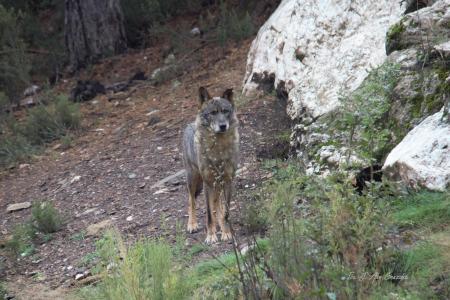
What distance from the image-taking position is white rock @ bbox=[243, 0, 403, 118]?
31.9ft

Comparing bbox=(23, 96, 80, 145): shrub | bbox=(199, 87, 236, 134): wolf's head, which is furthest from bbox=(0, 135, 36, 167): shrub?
bbox=(199, 87, 236, 134): wolf's head

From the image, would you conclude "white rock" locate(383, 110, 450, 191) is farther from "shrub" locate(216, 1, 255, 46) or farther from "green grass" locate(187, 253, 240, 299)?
"shrub" locate(216, 1, 255, 46)

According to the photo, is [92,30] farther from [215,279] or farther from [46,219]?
[215,279]

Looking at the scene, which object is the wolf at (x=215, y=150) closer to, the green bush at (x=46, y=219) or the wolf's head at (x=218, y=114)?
the wolf's head at (x=218, y=114)

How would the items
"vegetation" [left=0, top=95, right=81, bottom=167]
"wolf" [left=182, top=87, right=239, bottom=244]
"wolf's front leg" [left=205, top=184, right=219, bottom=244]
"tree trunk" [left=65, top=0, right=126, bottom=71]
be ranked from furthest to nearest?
1. "tree trunk" [left=65, top=0, right=126, bottom=71]
2. "vegetation" [left=0, top=95, right=81, bottom=167]
3. "wolf" [left=182, top=87, right=239, bottom=244]
4. "wolf's front leg" [left=205, top=184, right=219, bottom=244]

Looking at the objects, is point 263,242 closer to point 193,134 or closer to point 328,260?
point 328,260

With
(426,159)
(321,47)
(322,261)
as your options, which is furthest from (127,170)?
(322,261)

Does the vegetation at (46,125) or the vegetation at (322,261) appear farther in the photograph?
the vegetation at (46,125)

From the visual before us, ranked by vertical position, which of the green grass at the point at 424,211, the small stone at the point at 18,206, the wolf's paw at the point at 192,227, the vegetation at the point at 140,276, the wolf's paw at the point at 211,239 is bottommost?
the small stone at the point at 18,206

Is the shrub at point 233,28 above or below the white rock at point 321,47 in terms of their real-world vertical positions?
below

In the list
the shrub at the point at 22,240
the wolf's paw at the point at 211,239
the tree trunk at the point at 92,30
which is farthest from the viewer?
the tree trunk at the point at 92,30

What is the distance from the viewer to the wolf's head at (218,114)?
880 centimetres

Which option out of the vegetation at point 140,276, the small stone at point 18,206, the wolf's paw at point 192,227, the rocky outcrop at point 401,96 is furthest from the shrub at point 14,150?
the vegetation at point 140,276

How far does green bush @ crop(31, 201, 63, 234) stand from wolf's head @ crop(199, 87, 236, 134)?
103 inches
